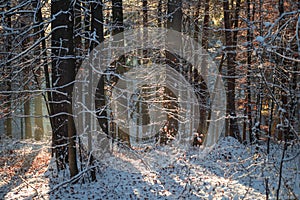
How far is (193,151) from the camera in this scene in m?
11.5

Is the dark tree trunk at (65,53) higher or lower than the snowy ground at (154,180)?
higher

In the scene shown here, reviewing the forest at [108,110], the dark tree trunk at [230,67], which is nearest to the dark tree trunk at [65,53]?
the forest at [108,110]

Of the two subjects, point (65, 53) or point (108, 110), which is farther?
point (108, 110)

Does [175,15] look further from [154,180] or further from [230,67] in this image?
[154,180]

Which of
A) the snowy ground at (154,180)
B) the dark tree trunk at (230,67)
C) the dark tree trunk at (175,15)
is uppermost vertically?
the dark tree trunk at (175,15)

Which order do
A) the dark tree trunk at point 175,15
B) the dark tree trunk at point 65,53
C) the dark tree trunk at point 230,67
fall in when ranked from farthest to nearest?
the dark tree trunk at point 230,67 < the dark tree trunk at point 175,15 < the dark tree trunk at point 65,53

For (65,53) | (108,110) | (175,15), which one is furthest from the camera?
(175,15)

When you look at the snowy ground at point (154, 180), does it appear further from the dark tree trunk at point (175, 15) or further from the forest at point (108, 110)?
the dark tree trunk at point (175, 15)

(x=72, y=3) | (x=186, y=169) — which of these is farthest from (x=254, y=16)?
(x=72, y=3)

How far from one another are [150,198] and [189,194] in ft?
3.20

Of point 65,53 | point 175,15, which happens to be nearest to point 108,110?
point 65,53

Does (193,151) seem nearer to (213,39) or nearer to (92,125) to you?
(92,125)

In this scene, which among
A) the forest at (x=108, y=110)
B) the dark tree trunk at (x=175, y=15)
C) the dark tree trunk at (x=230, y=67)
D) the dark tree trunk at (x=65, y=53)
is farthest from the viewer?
the dark tree trunk at (x=230, y=67)

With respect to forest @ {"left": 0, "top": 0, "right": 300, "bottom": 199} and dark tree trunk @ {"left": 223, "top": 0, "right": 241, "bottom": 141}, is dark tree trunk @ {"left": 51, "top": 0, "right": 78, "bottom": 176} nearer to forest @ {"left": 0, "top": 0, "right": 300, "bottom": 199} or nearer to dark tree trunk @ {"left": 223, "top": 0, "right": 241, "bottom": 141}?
forest @ {"left": 0, "top": 0, "right": 300, "bottom": 199}
